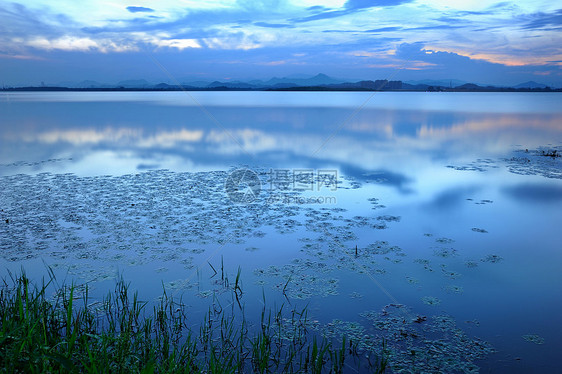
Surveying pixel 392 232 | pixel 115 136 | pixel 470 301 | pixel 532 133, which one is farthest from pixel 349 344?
pixel 532 133

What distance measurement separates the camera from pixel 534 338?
4598mm

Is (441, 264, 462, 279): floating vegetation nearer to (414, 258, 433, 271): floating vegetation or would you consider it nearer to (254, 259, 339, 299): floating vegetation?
(414, 258, 433, 271): floating vegetation

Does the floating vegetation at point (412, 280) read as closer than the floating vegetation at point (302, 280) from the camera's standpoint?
No

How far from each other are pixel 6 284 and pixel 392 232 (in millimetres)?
6737

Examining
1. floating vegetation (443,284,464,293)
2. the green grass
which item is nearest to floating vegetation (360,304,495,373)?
the green grass

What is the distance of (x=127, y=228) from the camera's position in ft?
25.8

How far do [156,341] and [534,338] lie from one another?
176 inches

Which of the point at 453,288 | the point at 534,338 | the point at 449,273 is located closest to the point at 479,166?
the point at 449,273

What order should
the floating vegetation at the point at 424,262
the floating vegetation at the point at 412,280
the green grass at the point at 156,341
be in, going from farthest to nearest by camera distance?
the floating vegetation at the point at 424,262 < the floating vegetation at the point at 412,280 < the green grass at the point at 156,341

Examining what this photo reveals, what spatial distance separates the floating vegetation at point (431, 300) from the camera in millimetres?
5352

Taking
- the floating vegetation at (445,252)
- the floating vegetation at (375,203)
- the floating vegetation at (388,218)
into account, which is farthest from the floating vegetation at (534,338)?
the floating vegetation at (375,203)

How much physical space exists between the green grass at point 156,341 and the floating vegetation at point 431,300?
1.45m

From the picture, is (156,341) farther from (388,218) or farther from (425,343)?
(388,218)

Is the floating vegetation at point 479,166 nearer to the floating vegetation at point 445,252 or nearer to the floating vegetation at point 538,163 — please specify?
the floating vegetation at point 538,163
